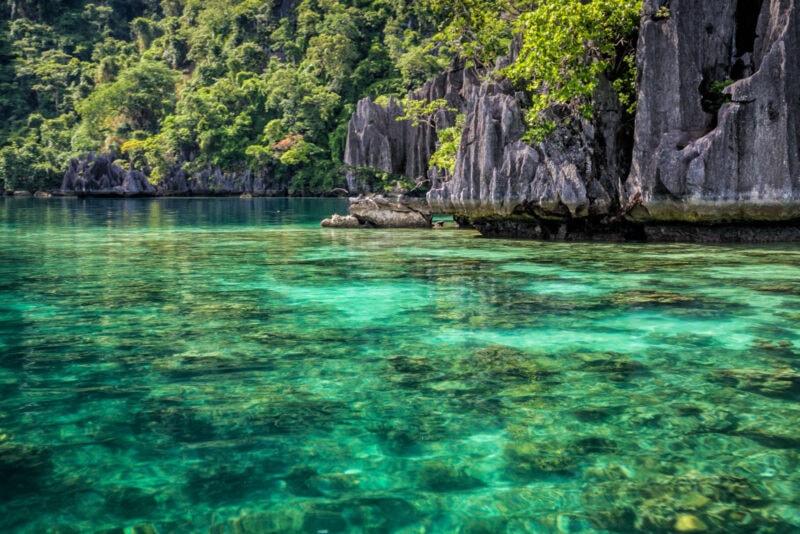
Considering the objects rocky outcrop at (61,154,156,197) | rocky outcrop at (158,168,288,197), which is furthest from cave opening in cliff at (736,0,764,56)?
rocky outcrop at (61,154,156,197)

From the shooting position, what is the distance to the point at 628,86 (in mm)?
21875

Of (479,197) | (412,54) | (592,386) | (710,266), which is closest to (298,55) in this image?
(412,54)

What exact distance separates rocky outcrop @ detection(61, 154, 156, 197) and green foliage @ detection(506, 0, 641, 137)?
7728cm

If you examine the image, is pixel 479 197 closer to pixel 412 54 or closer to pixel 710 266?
pixel 710 266

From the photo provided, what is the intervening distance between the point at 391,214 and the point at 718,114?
14.4m

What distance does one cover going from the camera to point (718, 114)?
18.4 m

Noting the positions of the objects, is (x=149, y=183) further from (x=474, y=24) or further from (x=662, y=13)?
(x=662, y=13)

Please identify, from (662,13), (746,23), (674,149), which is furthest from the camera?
(746,23)

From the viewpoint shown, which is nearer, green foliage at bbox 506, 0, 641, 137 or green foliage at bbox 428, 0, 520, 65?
green foliage at bbox 506, 0, 641, 137

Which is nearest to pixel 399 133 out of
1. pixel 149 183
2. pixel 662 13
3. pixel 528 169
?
pixel 528 169

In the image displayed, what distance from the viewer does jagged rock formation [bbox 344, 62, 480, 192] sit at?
1283 inches

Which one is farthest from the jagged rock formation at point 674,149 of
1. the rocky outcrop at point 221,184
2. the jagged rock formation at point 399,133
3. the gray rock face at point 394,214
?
the rocky outcrop at point 221,184

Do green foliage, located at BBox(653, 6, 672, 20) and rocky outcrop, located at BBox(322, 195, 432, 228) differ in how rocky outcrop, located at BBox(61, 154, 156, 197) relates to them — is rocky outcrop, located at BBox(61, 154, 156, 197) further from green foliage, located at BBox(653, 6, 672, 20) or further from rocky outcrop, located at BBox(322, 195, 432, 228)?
green foliage, located at BBox(653, 6, 672, 20)

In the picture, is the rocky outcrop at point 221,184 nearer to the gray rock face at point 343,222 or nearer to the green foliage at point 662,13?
the gray rock face at point 343,222
